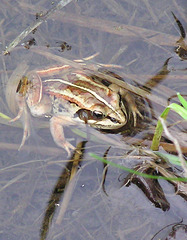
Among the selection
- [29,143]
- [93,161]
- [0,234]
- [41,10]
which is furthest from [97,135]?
[41,10]

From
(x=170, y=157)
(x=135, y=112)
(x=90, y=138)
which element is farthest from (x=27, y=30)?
(x=170, y=157)

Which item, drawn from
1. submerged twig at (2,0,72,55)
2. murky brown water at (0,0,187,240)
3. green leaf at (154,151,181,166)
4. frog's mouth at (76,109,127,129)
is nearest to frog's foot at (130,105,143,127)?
murky brown water at (0,0,187,240)

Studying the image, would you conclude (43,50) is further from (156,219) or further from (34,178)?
(156,219)

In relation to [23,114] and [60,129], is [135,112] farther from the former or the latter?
[23,114]

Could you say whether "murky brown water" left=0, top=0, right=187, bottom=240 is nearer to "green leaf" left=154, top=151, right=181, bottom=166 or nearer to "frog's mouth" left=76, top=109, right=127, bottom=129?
"frog's mouth" left=76, top=109, right=127, bottom=129

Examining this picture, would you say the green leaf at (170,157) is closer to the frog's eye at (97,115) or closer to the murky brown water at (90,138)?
the murky brown water at (90,138)

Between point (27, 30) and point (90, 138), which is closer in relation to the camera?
point (90, 138)

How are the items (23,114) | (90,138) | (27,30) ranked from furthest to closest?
(23,114) → (27,30) → (90,138)
